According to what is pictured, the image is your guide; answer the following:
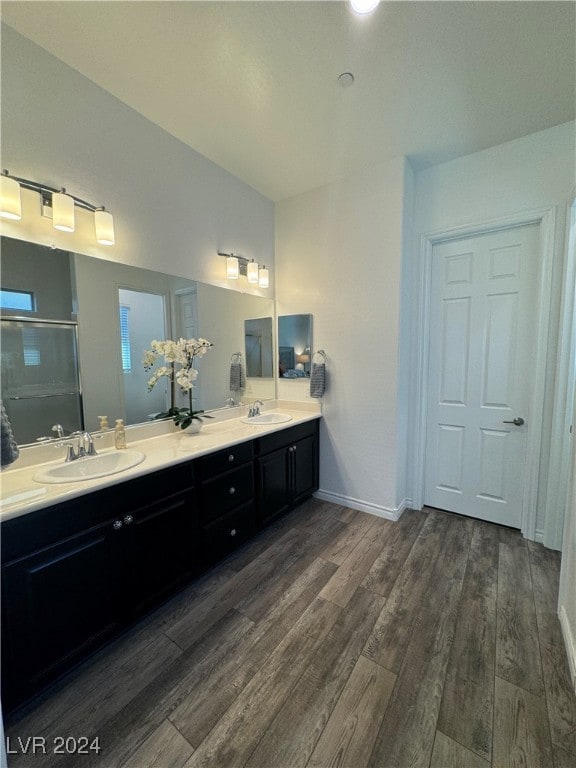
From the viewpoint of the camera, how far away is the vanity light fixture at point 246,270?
252 cm

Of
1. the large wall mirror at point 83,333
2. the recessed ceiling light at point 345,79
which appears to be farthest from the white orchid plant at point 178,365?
the recessed ceiling light at point 345,79

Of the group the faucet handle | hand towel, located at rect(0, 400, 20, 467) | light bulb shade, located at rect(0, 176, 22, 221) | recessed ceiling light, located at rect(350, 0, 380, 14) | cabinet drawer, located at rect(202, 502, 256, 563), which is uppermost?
recessed ceiling light, located at rect(350, 0, 380, 14)

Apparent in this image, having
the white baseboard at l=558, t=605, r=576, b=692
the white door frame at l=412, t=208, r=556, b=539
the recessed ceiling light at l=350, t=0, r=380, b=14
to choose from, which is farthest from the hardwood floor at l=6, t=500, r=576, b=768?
the recessed ceiling light at l=350, t=0, r=380, b=14

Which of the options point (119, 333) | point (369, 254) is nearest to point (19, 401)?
point (119, 333)

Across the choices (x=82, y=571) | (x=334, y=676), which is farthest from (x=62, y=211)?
(x=334, y=676)

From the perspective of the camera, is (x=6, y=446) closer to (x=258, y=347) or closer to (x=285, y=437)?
(x=285, y=437)

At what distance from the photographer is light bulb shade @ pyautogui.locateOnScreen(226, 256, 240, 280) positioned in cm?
251

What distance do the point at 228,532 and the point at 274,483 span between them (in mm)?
501

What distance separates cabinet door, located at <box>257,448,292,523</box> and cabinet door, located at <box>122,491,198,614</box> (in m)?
0.60

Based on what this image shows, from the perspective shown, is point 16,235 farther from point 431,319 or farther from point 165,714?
point 431,319

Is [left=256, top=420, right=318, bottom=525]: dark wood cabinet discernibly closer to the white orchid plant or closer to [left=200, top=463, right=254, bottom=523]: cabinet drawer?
[left=200, top=463, right=254, bottom=523]: cabinet drawer

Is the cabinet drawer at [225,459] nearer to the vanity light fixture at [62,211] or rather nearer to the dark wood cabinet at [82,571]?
the dark wood cabinet at [82,571]

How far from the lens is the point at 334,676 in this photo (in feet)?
4.35

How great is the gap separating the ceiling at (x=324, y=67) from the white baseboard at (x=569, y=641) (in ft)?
9.03
